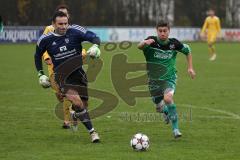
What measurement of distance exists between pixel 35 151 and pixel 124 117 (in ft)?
13.0

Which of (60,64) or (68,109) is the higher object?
(60,64)

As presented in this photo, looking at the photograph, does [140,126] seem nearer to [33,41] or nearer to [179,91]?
[179,91]

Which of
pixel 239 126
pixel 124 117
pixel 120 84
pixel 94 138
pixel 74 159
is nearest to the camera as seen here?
pixel 74 159

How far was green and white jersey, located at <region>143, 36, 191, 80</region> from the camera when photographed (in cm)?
1054

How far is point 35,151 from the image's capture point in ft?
29.8

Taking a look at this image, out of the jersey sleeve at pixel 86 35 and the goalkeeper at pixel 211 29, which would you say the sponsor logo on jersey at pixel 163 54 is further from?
the goalkeeper at pixel 211 29

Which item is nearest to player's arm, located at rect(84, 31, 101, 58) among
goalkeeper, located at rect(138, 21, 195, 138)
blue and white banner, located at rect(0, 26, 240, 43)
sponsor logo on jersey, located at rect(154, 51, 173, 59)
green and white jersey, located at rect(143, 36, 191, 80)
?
goalkeeper, located at rect(138, 21, 195, 138)

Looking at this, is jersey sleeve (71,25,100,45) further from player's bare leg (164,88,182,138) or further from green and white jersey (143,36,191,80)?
player's bare leg (164,88,182,138)

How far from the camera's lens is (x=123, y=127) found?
37.6 ft

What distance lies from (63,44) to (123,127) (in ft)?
7.12

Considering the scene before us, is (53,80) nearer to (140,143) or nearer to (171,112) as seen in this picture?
(171,112)

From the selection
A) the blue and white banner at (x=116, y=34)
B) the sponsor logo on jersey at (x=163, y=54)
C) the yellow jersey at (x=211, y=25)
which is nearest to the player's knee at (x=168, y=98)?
the sponsor logo on jersey at (x=163, y=54)

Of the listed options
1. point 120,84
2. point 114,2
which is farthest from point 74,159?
point 114,2

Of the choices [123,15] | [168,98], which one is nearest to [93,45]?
[168,98]
